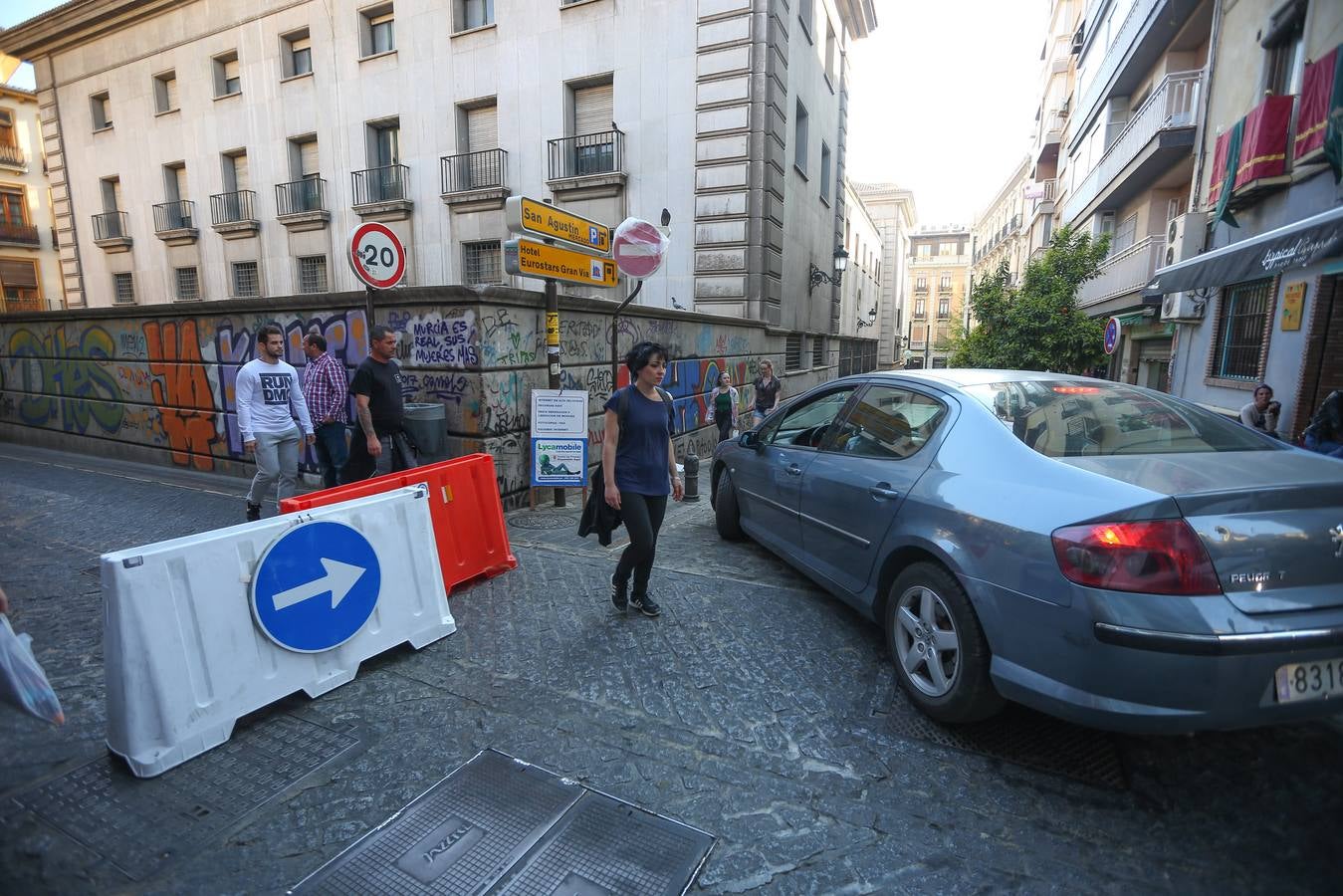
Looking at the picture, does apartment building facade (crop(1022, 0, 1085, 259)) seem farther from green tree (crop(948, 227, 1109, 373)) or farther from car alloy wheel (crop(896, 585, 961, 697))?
car alloy wheel (crop(896, 585, 961, 697))

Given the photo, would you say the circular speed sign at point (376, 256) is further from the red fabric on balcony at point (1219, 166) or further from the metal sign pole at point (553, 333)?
the red fabric on balcony at point (1219, 166)

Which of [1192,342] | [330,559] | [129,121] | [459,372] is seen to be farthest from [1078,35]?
[129,121]

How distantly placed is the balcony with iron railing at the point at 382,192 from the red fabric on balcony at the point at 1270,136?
17.1 m

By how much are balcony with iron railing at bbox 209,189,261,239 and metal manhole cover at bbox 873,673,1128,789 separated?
22069 mm

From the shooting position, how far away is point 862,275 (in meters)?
31.4

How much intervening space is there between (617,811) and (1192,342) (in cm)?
1535

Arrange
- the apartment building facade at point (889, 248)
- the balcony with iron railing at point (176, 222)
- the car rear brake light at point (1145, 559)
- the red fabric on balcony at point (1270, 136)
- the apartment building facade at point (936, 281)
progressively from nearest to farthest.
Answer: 1. the car rear brake light at point (1145, 559)
2. the red fabric on balcony at point (1270, 136)
3. the balcony with iron railing at point (176, 222)
4. the apartment building facade at point (889, 248)
5. the apartment building facade at point (936, 281)

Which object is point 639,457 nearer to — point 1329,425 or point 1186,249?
point 1329,425

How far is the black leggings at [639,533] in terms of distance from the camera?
12.9ft

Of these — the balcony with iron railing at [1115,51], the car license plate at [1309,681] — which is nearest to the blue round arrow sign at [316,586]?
the car license plate at [1309,681]

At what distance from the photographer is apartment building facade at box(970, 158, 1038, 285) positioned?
122 feet

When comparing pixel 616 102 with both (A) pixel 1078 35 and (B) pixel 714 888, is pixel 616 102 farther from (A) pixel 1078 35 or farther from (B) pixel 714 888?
(A) pixel 1078 35

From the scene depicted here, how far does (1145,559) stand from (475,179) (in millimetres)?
16563

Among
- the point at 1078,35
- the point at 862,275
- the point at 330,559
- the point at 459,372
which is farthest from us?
the point at 862,275
